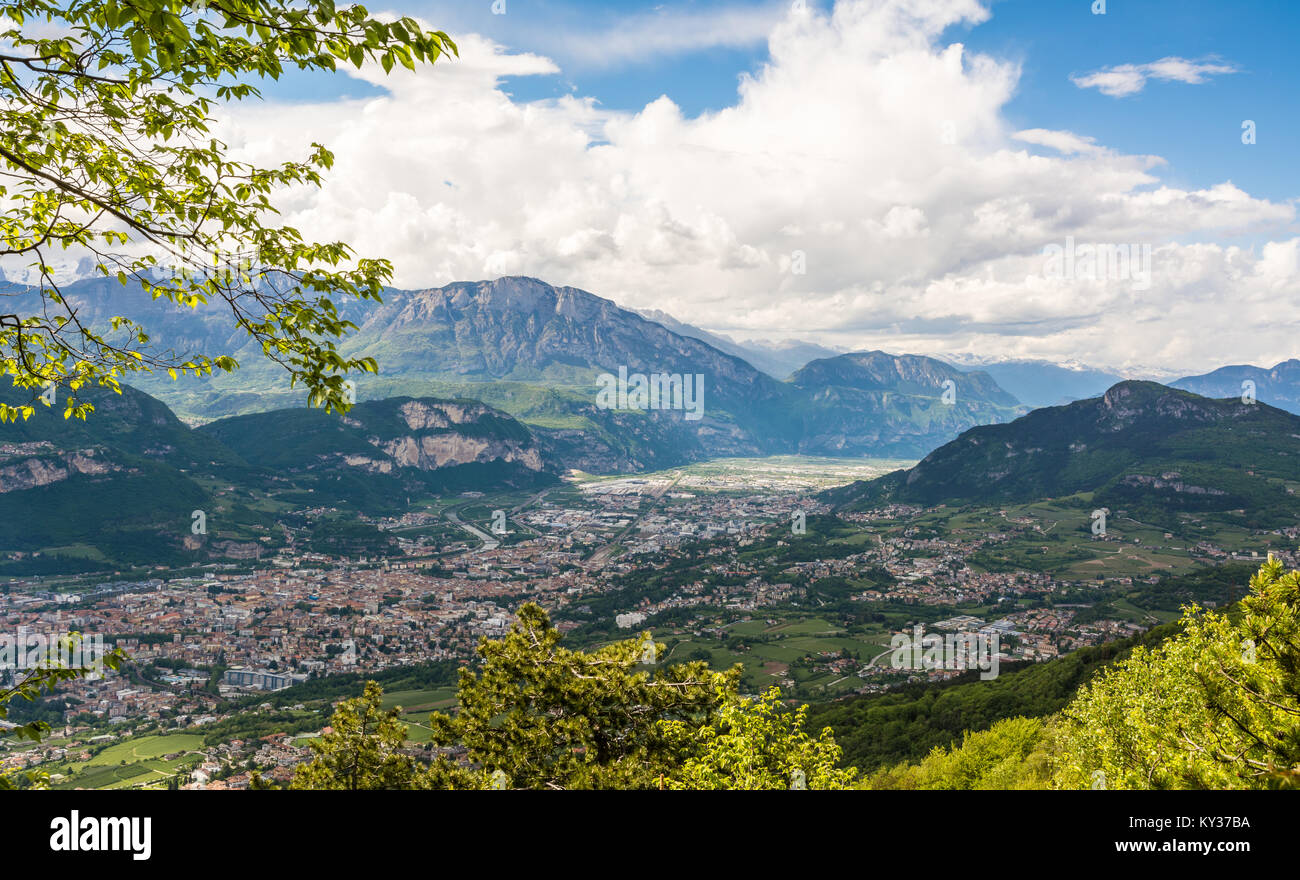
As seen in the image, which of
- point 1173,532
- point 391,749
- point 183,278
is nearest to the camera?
point 183,278

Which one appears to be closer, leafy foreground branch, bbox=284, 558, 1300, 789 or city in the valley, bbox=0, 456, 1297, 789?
leafy foreground branch, bbox=284, 558, 1300, 789

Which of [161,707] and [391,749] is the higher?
[391,749]

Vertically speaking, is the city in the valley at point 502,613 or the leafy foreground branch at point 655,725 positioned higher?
the leafy foreground branch at point 655,725

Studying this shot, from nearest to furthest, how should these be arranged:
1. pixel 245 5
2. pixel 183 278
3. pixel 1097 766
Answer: pixel 245 5, pixel 183 278, pixel 1097 766

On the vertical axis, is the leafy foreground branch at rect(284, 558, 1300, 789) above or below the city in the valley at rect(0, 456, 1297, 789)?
above

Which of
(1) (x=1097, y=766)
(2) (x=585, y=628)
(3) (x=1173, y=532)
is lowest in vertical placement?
(2) (x=585, y=628)

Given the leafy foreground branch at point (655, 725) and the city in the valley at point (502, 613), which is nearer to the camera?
the leafy foreground branch at point (655, 725)

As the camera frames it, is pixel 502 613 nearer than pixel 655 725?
No

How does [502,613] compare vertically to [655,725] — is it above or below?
below

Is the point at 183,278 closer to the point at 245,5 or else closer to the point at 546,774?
the point at 245,5

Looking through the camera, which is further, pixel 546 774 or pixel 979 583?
pixel 979 583
